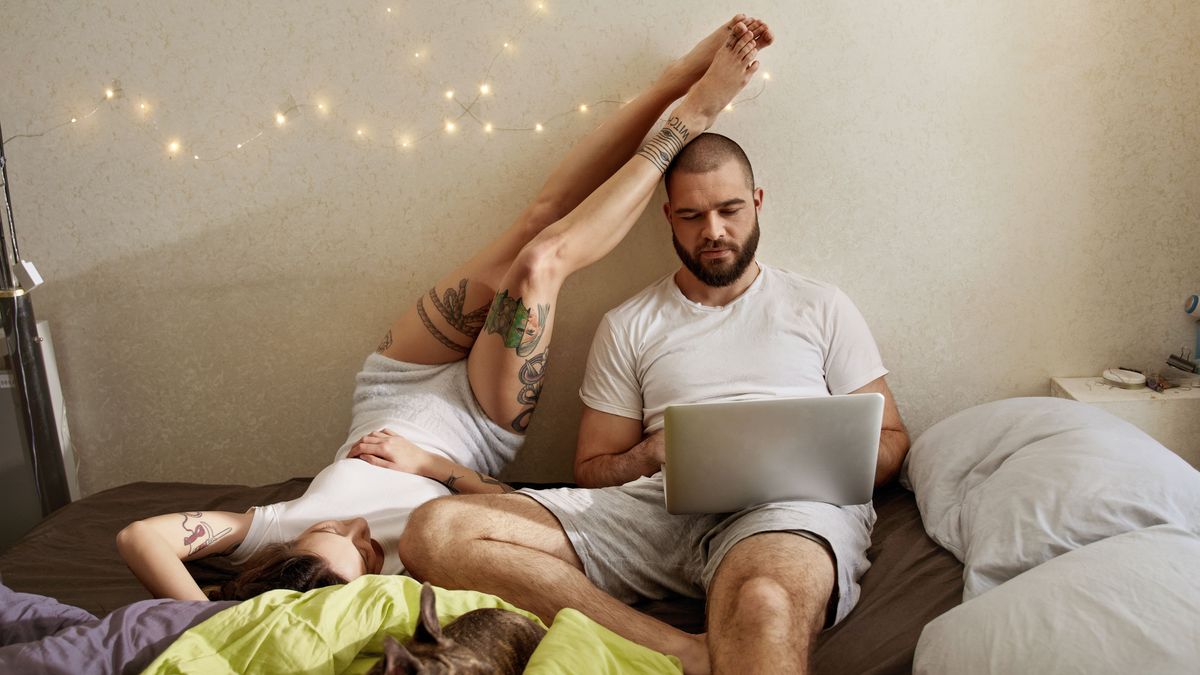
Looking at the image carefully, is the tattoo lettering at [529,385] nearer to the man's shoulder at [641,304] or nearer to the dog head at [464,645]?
the man's shoulder at [641,304]

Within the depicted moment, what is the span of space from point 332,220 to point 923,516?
1535 mm

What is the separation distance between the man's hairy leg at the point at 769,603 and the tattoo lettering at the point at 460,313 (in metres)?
0.83

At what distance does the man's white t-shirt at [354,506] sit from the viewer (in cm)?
174

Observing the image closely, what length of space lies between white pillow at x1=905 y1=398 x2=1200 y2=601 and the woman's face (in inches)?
40.7

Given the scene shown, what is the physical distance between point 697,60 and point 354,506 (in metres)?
1.20

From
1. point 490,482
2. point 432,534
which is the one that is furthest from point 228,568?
point 490,482

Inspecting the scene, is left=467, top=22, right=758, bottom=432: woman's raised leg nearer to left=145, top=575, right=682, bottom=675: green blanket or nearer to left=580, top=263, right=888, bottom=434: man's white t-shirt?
left=580, top=263, right=888, bottom=434: man's white t-shirt

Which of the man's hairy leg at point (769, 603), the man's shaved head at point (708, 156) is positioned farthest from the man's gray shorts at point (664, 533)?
the man's shaved head at point (708, 156)

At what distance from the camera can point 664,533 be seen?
1.78 metres

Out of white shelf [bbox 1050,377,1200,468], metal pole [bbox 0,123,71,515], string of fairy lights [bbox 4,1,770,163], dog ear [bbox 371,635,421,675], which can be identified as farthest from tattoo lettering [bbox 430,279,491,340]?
white shelf [bbox 1050,377,1200,468]

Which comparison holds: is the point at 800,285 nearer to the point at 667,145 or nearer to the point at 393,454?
the point at 667,145

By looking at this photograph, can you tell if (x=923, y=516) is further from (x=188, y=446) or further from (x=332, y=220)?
(x=188, y=446)

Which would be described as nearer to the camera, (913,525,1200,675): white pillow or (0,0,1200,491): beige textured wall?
(913,525,1200,675): white pillow

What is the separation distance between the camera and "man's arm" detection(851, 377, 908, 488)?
1909mm
